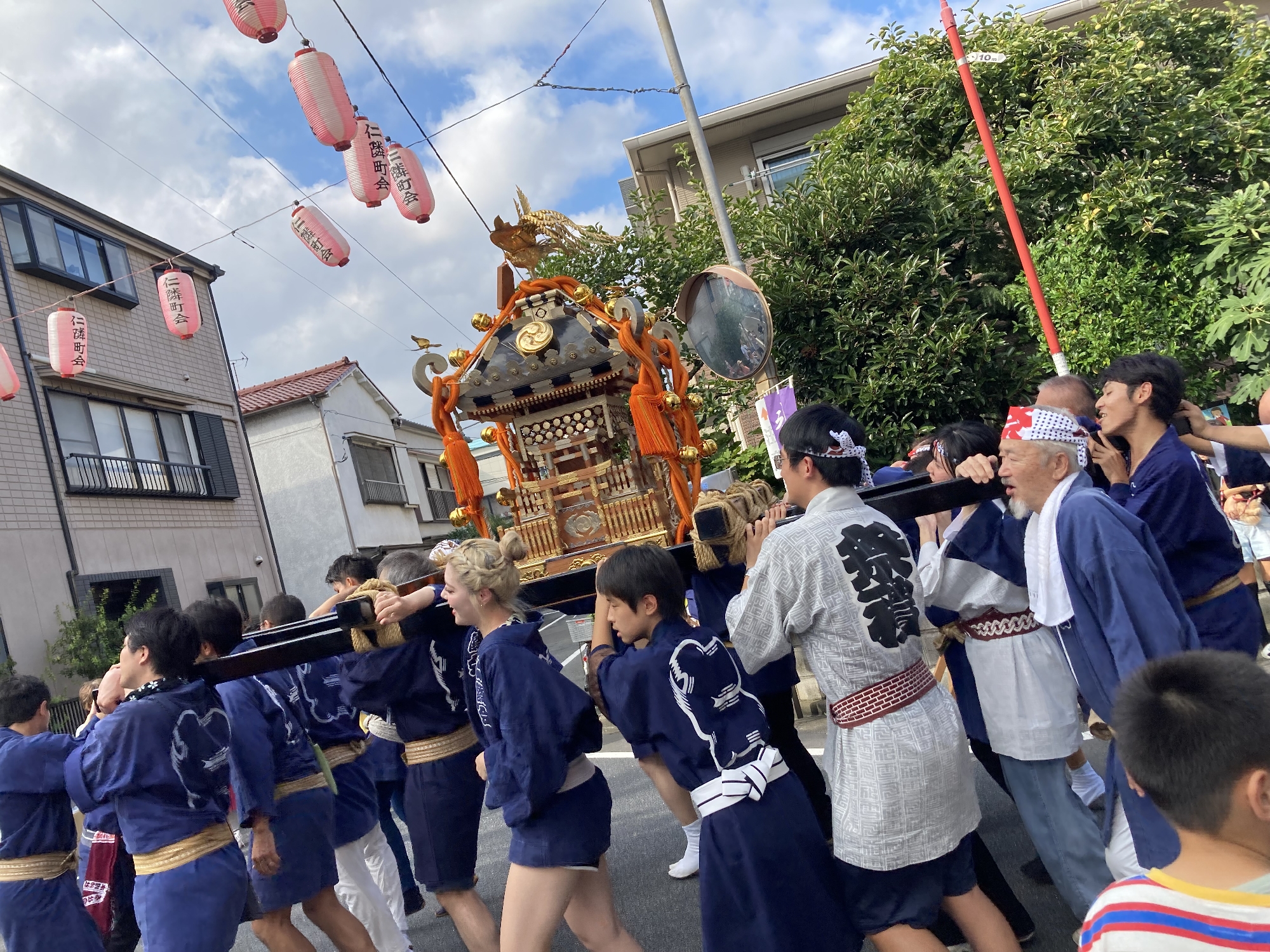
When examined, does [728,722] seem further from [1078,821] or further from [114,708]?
[114,708]

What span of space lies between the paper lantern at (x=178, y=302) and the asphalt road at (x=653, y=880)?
7693 millimetres

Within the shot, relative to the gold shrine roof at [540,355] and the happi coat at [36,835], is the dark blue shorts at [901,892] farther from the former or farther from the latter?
the gold shrine roof at [540,355]

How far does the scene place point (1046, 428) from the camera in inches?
101

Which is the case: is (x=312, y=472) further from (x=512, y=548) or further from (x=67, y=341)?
(x=512, y=548)

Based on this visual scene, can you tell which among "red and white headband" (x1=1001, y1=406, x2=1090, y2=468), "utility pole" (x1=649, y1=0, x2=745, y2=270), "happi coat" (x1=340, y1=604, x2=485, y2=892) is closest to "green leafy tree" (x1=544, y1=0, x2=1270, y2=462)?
"utility pole" (x1=649, y1=0, x2=745, y2=270)

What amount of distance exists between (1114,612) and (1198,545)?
0.85 metres

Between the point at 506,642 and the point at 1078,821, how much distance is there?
6.19ft

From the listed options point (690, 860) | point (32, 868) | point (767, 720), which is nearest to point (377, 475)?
point (690, 860)

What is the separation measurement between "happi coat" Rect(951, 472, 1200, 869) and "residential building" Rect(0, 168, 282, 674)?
32.1 feet

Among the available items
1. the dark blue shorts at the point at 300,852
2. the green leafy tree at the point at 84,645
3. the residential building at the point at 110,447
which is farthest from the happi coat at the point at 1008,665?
the green leafy tree at the point at 84,645

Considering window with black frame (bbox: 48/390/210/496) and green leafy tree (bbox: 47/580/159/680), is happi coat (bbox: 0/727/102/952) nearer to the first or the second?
green leafy tree (bbox: 47/580/159/680)

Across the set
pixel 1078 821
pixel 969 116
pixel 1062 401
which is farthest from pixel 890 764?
pixel 969 116

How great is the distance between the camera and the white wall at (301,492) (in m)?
20.8

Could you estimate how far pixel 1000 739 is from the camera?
2889mm
